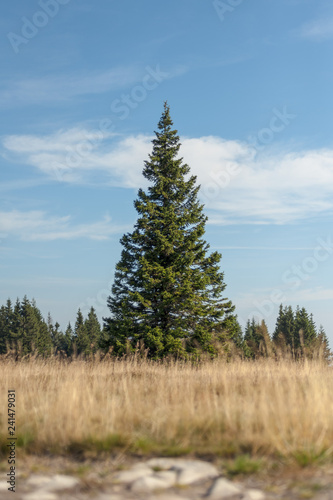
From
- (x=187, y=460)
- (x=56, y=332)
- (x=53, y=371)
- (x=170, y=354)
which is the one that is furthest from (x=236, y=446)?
(x=56, y=332)

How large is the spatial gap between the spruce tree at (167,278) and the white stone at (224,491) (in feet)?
58.4

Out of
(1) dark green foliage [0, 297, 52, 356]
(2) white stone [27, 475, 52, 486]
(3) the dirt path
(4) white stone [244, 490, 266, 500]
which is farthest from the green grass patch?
(1) dark green foliage [0, 297, 52, 356]

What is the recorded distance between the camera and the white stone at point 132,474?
12.6 feet

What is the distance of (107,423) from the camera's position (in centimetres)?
485

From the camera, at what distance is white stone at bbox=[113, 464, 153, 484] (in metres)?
3.84

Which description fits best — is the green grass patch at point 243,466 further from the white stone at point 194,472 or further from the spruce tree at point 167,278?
the spruce tree at point 167,278

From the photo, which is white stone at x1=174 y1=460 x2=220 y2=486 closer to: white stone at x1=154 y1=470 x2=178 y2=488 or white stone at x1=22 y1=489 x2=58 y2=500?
white stone at x1=154 y1=470 x2=178 y2=488

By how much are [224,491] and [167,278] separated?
19.1m

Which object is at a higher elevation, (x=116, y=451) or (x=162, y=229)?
(x=162, y=229)

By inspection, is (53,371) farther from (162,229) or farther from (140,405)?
(162,229)

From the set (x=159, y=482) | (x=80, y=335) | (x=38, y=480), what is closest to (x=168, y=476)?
(x=159, y=482)

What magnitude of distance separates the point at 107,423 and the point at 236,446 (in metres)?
1.42

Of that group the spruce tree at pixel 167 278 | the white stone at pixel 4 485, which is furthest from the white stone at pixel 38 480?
the spruce tree at pixel 167 278

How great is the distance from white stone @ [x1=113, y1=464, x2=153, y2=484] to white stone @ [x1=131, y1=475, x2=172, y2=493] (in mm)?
114
